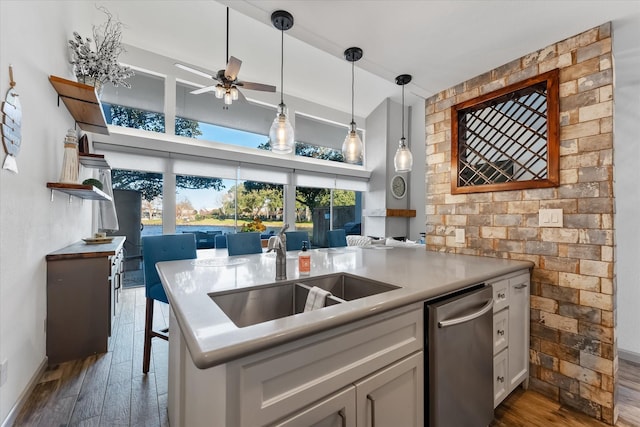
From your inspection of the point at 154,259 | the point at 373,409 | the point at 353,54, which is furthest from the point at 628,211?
the point at 154,259

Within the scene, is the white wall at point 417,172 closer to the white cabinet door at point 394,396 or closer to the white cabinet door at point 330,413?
the white cabinet door at point 394,396

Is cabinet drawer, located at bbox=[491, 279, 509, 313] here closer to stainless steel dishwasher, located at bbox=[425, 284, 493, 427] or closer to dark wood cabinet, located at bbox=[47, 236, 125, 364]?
stainless steel dishwasher, located at bbox=[425, 284, 493, 427]

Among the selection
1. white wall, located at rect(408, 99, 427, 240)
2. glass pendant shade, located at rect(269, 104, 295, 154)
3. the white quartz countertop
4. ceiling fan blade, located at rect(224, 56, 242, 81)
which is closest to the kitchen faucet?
the white quartz countertop

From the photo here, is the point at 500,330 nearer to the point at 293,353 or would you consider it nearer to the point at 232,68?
the point at 293,353

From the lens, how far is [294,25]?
170cm

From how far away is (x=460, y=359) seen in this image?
1.29 m

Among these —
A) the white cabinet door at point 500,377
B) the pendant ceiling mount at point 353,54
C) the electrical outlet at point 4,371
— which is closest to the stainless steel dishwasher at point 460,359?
Answer: the white cabinet door at point 500,377

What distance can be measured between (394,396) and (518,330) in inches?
48.9

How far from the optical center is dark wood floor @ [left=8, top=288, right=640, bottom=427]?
160 cm

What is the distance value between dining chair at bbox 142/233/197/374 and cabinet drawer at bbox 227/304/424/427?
1542 mm

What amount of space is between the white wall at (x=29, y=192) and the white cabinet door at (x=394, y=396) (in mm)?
1890

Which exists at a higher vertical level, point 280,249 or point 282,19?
point 282,19

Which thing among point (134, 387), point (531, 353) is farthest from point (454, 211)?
point (134, 387)

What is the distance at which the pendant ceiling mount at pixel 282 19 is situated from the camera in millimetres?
1579
